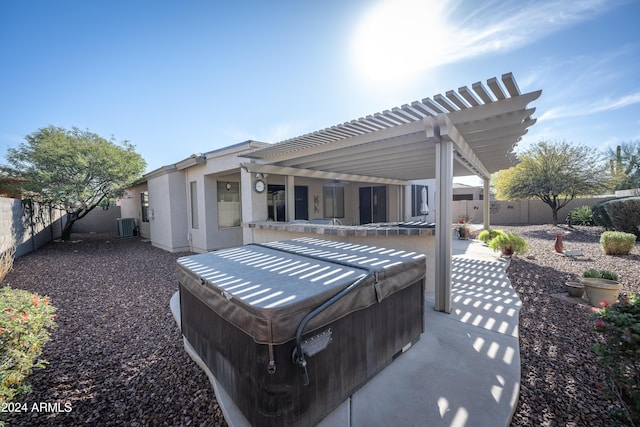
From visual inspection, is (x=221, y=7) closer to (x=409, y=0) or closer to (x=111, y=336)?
(x=409, y=0)

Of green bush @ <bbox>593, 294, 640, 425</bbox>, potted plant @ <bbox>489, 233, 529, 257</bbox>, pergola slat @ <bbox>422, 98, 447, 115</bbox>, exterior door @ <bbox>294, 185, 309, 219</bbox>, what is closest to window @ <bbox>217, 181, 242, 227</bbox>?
exterior door @ <bbox>294, 185, 309, 219</bbox>

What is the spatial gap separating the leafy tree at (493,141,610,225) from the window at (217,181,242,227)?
522 inches

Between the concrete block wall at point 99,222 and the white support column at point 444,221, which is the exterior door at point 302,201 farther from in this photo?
the concrete block wall at point 99,222

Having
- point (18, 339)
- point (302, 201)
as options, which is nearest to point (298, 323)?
point (18, 339)

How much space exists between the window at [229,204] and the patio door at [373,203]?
230 inches

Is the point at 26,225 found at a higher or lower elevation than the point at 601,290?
higher

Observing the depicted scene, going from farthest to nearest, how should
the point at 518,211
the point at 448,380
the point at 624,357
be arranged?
1. the point at 518,211
2. the point at 448,380
3. the point at 624,357

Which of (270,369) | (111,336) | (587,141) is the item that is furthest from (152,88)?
(587,141)

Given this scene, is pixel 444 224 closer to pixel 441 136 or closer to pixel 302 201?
pixel 441 136

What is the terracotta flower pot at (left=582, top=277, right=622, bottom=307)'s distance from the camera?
3924 mm

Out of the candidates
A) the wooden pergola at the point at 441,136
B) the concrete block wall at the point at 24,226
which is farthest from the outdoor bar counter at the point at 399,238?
the concrete block wall at the point at 24,226

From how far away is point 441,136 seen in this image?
3758mm

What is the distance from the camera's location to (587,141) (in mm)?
12773

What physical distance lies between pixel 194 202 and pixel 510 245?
10.3m
